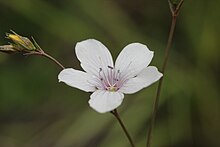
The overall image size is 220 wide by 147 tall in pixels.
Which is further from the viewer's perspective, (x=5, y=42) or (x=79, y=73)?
(x=5, y=42)

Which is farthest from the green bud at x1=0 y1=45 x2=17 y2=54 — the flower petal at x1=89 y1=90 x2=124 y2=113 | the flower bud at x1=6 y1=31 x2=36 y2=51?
the flower petal at x1=89 y1=90 x2=124 y2=113

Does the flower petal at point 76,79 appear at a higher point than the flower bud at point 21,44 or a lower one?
lower

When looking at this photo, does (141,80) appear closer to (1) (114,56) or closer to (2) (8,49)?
(2) (8,49)

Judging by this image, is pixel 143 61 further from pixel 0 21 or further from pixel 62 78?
pixel 0 21

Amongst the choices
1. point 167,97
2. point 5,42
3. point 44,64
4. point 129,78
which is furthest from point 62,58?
point 129,78

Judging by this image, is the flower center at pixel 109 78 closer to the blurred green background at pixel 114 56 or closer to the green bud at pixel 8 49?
the green bud at pixel 8 49

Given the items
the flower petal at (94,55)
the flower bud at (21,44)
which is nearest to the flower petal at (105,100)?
the flower petal at (94,55)

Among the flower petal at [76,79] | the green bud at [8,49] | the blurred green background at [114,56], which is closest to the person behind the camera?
the flower petal at [76,79]
